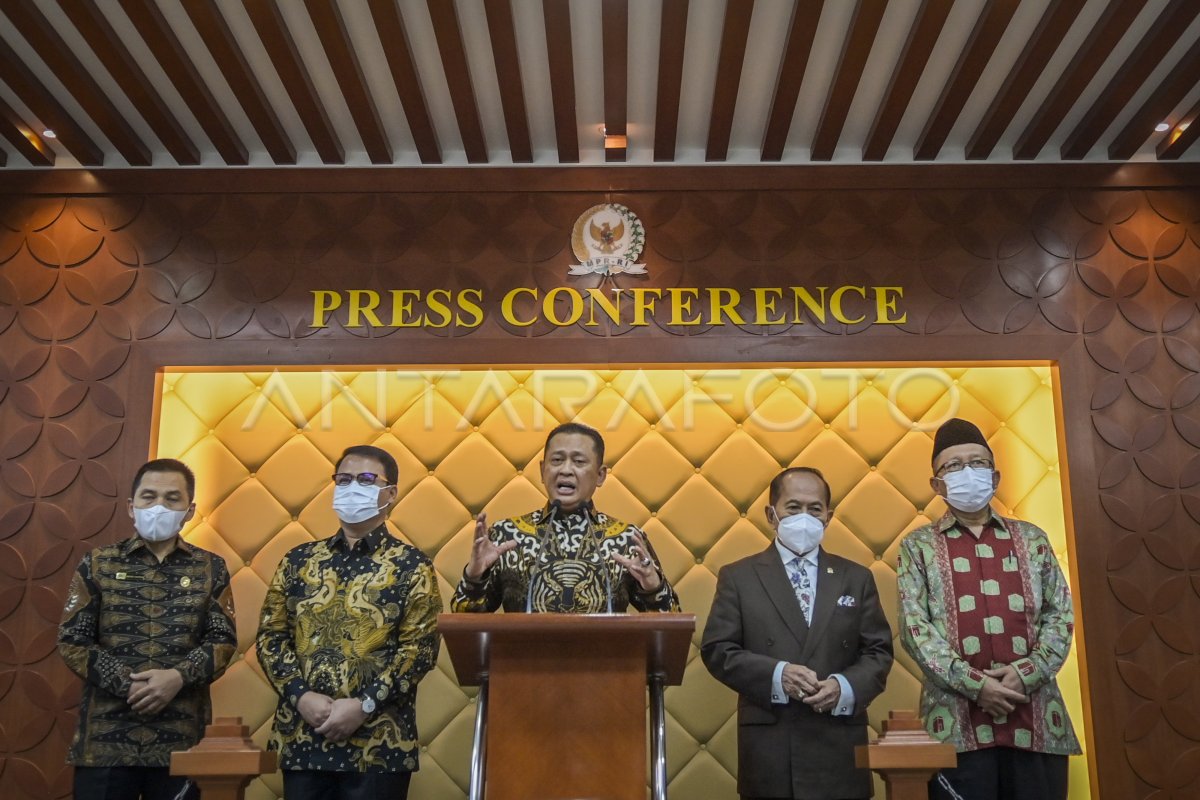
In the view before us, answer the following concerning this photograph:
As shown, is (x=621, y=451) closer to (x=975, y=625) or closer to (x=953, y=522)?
(x=953, y=522)

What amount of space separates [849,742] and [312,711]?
4.67ft

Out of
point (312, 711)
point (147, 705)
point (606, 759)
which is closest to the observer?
point (606, 759)

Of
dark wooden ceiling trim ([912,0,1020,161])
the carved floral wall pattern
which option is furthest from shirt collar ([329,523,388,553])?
dark wooden ceiling trim ([912,0,1020,161])

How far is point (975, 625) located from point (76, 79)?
139 inches

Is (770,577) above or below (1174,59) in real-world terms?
below

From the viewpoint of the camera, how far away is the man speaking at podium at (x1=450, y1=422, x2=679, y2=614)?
3018mm

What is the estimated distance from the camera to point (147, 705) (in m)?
3.16

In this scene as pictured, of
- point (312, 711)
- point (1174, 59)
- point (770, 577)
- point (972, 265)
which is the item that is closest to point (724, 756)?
point (770, 577)

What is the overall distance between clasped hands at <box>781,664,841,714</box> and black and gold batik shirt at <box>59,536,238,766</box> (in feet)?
5.39

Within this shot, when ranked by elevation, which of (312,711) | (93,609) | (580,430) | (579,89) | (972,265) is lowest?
(312,711)

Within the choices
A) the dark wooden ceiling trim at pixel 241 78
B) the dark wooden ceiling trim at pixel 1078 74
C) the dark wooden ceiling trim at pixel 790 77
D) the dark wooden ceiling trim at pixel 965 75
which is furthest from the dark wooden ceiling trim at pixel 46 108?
the dark wooden ceiling trim at pixel 1078 74

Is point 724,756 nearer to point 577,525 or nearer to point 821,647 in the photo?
point 821,647

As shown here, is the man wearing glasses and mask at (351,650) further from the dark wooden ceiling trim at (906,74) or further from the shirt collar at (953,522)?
the dark wooden ceiling trim at (906,74)

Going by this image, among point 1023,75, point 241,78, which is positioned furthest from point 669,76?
point 241,78
